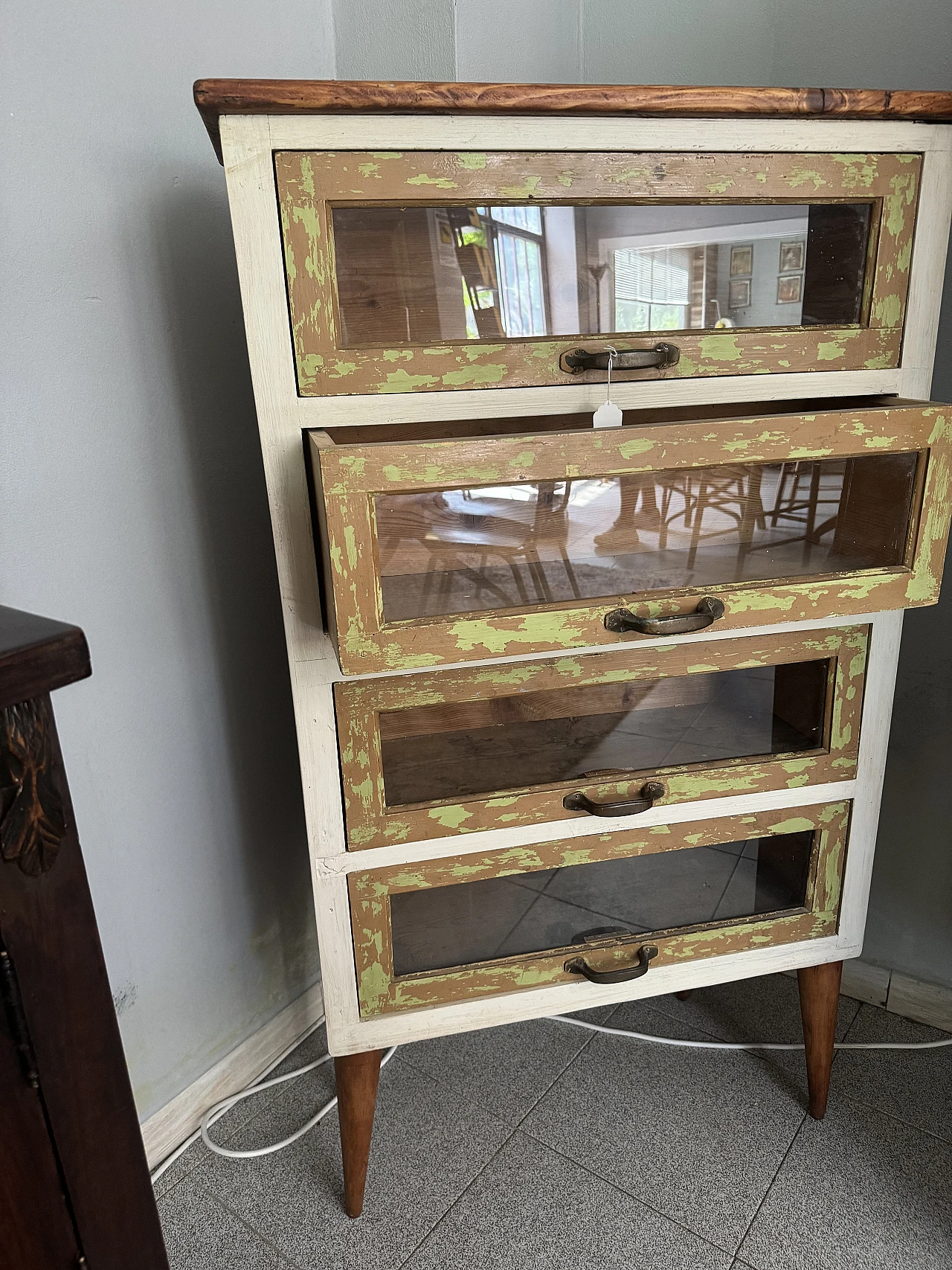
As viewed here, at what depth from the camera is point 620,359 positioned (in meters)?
0.83

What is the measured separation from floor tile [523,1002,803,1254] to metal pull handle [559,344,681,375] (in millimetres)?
1086

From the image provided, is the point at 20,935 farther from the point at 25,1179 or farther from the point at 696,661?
the point at 696,661

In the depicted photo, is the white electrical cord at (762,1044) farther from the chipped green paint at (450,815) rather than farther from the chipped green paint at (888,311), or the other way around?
the chipped green paint at (888,311)

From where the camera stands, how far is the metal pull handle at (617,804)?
1.00m

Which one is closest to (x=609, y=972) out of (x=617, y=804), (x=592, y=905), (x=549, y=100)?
(x=592, y=905)

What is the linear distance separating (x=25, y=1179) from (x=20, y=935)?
0.56 ft

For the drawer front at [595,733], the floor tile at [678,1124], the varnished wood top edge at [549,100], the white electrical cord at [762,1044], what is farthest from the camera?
the white electrical cord at [762,1044]

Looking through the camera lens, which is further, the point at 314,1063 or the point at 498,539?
the point at 314,1063

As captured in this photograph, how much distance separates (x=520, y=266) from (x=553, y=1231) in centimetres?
119

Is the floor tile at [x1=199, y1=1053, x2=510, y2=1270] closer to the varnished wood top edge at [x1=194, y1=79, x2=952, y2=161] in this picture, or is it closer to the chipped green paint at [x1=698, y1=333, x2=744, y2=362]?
the chipped green paint at [x1=698, y1=333, x2=744, y2=362]

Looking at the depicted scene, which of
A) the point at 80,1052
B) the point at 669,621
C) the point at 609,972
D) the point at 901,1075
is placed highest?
the point at 669,621

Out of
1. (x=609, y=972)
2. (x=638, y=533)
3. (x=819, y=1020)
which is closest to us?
(x=638, y=533)

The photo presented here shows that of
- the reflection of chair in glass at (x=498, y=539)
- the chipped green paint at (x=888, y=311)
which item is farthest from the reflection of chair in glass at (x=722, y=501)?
the chipped green paint at (x=888, y=311)

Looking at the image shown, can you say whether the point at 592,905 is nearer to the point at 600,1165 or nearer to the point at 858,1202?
the point at 600,1165
